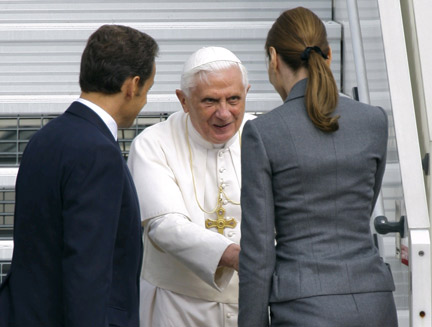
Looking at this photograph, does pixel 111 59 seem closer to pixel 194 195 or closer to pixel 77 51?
pixel 194 195

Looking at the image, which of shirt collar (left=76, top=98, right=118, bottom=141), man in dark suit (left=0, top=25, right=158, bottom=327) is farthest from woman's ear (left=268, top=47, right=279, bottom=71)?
shirt collar (left=76, top=98, right=118, bottom=141)

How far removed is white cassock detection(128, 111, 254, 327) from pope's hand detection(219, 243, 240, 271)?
0.02 m

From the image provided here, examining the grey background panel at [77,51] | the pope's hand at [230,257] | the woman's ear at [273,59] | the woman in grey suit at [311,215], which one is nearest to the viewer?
the woman in grey suit at [311,215]

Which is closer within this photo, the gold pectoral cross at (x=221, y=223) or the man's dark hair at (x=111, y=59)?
the man's dark hair at (x=111, y=59)

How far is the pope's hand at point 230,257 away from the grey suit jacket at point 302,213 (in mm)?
408

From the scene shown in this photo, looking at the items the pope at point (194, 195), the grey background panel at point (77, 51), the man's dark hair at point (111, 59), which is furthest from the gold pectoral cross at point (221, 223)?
the grey background panel at point (77, 51)

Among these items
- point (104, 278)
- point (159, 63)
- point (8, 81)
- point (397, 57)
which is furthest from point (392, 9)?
point (8, 81)

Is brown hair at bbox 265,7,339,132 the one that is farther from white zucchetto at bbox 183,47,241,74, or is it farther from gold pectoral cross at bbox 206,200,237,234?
gold pectoral cross at bbox 206,200,237,234

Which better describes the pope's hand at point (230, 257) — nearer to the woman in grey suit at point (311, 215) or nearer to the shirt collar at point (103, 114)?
the woman in grey suit at point (311, 215)

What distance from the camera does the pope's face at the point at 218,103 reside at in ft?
11.0

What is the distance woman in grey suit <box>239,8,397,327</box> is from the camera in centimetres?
271

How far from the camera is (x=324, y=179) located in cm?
272

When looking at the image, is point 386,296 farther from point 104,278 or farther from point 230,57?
point 230,57

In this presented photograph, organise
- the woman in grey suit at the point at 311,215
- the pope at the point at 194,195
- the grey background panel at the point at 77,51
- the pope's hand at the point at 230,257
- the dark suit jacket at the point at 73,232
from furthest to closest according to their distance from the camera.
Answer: the grey background panel at the point at 77,51 < the pope at the point at 194,195 < the pope's hand at the point at 230,257 < the woman in grey suit at the point at 311,215 < the dark suit jacket at the point at 73,232
